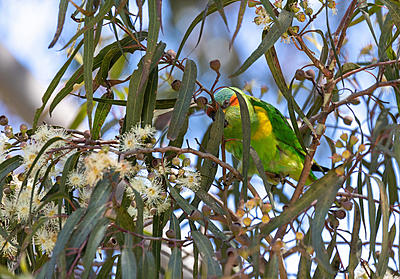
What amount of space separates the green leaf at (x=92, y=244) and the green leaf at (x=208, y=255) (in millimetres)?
192

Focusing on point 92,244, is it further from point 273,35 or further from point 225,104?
point 225,104

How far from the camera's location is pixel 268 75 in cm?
294

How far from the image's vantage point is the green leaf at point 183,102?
3.62 ft

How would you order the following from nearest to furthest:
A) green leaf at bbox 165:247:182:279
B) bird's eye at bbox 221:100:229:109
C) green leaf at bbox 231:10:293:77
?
1. green leaf at bbox 165:247:182:279
2. green leaf at bbox 231:10:293:77
3. bird's eye at bbox 221:100:229:109

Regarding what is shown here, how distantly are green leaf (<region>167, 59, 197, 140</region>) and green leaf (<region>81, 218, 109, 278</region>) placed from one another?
9.5 inches

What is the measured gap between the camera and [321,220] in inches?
40.3

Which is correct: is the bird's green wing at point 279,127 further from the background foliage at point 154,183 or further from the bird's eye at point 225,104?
the background foliage at point 154,183

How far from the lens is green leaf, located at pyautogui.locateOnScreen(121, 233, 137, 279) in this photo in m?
0.90

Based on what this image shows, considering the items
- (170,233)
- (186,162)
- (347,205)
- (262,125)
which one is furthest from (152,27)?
(262,125)

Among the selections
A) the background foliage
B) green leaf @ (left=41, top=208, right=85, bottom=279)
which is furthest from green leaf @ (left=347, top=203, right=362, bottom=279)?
green leaf @ (left=41, top=208, right=85, bottom=279)

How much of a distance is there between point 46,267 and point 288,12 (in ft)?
2.33

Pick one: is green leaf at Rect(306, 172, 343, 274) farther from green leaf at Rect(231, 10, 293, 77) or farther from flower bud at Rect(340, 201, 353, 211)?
green leaf at Rect(231, 10, 293, 77)

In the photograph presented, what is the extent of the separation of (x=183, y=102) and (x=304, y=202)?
1.03 ft

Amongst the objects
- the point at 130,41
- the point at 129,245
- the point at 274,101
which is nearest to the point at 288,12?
the point at 130,41
